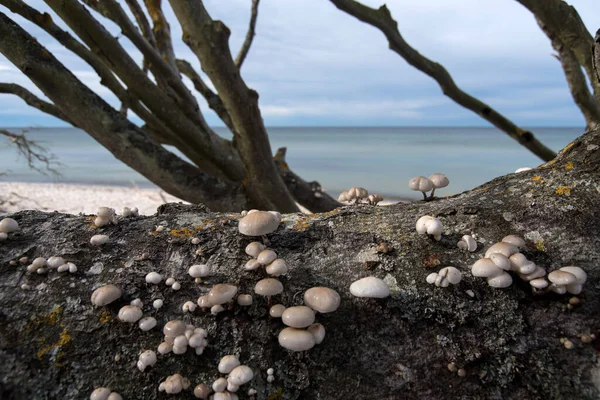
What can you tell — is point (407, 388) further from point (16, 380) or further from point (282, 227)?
point (16, 380)

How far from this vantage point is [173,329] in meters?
1.42

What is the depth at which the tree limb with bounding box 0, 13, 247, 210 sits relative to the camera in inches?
121

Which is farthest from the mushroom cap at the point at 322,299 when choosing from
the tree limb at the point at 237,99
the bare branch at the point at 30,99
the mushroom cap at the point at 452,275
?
the bare branch at the point at 30,99

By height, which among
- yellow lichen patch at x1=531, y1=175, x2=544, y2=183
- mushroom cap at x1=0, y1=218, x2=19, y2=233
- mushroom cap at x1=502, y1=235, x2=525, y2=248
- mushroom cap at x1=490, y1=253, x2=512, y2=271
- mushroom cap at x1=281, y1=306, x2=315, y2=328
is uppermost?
yellow lichen patch at x1=531, y1=175, x2=544, y2=183

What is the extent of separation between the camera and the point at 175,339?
1.40 metres

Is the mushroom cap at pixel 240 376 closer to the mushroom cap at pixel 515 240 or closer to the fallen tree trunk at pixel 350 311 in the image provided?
the fallen tree trunk at pixel 350 311

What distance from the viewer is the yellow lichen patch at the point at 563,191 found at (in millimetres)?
1742

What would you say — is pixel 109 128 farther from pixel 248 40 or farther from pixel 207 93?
pixel 248 40

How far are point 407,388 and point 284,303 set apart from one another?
581 millimetres

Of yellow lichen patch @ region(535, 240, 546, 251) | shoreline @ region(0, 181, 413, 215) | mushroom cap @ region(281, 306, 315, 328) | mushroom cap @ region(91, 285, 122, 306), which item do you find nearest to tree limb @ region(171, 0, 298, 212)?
mushroom cap @ region(91, 285, 122, 306)

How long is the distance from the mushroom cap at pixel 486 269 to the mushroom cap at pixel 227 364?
104 centimetres

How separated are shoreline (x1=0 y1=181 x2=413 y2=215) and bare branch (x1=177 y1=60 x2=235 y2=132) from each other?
8.00 metres

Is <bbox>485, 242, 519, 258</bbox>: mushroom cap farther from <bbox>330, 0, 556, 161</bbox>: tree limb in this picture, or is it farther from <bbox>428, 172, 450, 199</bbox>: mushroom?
<bbox>330, 0, 556, 161</bbox>: tree limb

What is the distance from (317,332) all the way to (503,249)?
2.85 ft
